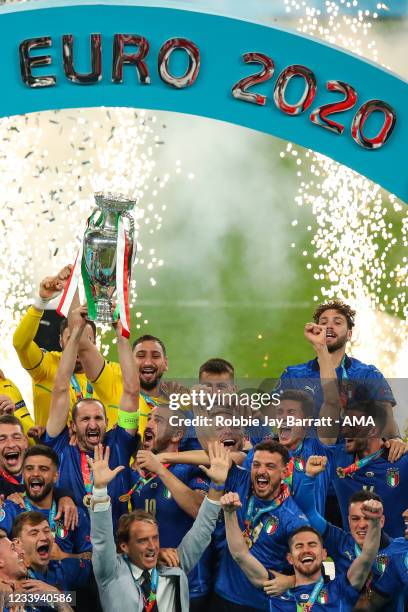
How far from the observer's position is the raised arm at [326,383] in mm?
6586

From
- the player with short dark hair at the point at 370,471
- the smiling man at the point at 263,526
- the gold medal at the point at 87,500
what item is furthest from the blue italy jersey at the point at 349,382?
the gold medal at the point at 87,500

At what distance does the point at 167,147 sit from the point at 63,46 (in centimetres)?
328

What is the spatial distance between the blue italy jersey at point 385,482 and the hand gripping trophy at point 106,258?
1.38 m

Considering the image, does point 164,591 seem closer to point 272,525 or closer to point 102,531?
point 102,531

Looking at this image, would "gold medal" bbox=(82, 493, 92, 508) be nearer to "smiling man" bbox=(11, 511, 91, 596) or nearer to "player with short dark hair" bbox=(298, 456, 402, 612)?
"smiling man" bbox=(11, 511, 91, 596)

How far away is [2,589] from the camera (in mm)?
5930

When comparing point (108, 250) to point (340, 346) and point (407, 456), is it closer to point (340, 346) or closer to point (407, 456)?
point (340, 346)

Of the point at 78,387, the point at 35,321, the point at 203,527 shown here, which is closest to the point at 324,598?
the point at 203,527

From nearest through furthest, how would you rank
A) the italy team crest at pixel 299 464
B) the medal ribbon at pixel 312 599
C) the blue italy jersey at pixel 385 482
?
the medal ribbon at pixel 312 599, the italy team crest at pixel 299 464, the blue italy jersey at pixel 385 482

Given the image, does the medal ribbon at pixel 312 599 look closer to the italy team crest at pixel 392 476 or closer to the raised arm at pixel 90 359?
the italy team crest at pixel 392 476

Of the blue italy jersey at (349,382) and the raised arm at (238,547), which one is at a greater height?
the blue italy jersey at (349,382)

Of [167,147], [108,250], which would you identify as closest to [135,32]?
[108,250]


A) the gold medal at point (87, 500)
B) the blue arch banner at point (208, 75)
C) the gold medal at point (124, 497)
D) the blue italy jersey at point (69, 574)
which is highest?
the blue arch banner at point (208, 75)

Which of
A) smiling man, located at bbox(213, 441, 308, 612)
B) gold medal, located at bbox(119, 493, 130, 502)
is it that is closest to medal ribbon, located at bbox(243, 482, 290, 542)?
smiling man, located at bbox(213, 441, 308, 612)
